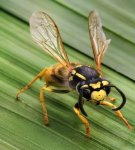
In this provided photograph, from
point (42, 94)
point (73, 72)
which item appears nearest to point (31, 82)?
point (42, 94)

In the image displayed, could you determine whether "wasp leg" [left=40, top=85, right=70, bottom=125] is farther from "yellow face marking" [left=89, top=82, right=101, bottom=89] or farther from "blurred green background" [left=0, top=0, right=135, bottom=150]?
"yellow face marking" [left=89, top=82, right=101, bottom=89]

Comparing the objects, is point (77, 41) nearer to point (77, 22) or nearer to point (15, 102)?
point (77, 22)

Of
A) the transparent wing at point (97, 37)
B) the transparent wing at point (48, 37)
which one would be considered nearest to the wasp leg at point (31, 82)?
the transparent wing at point (48, 37)

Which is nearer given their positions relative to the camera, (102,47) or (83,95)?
(83,95)

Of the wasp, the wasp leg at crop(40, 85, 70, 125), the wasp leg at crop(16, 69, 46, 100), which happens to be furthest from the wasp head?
the wasp leg at crop(16, 69, 46, 100)

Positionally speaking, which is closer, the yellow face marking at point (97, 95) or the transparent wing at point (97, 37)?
the yellow face marking at point (97, 95)

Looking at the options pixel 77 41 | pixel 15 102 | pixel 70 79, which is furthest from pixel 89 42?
pixel 15 102

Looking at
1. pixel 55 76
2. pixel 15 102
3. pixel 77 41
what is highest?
pixel 77 41

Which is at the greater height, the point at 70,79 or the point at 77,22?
the point at 77,22

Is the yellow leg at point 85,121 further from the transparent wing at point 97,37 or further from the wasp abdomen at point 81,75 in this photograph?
the transparent wing at point 97,37
